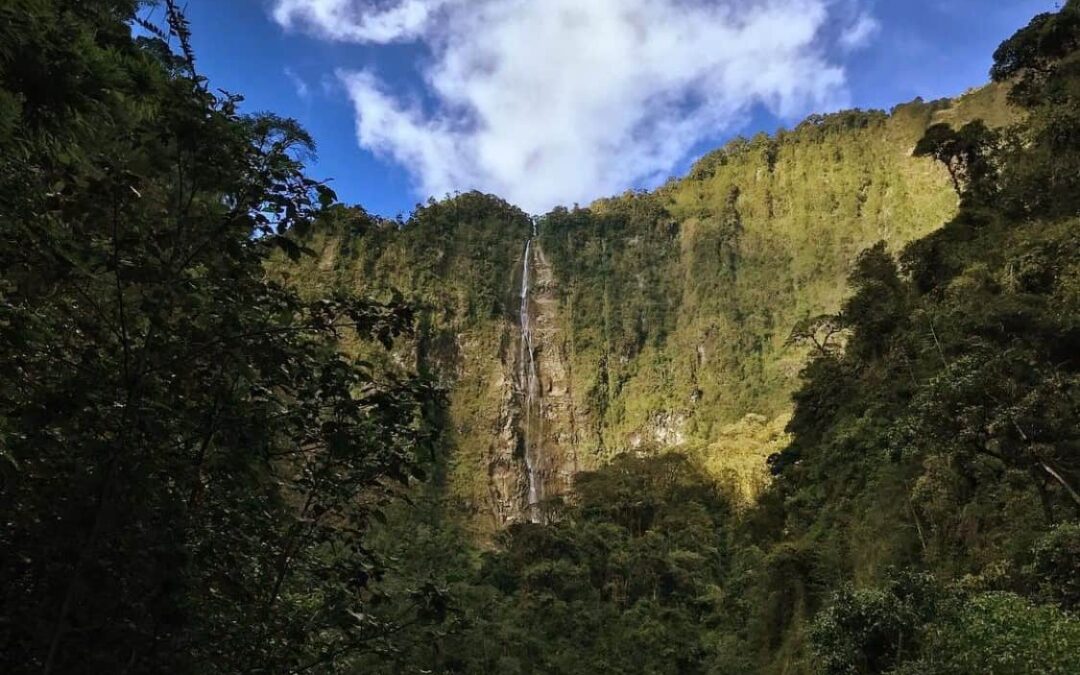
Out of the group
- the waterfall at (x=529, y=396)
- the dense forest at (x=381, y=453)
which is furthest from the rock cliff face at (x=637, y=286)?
the dense forest at (x=381, y=453)

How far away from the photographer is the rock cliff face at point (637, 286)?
63.2 m

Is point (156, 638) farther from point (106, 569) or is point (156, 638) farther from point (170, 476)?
point (170, 476)

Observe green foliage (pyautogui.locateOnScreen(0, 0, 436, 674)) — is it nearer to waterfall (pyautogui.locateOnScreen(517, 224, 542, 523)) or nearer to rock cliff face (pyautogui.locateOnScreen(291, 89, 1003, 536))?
rock cliff face (pyautogui.locateOnScreen(291, 89, 1003, 536))

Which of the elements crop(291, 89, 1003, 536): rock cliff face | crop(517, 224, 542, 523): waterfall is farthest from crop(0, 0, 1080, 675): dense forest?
crop(517, 224, 542, 523): waterfall

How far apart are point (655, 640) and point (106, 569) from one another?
782 inches

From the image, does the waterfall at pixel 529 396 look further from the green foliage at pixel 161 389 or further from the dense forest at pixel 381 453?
the green foliage at pixel 161 389

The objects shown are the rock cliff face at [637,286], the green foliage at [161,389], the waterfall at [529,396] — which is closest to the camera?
the green foliage at [161,389]

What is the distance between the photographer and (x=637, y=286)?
74500 millimetres

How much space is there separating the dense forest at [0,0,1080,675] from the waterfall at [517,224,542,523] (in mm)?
26239

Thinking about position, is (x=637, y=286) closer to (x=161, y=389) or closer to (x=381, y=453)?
(x=381, y=453)

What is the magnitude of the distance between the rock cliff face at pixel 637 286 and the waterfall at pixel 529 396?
137 millimetres

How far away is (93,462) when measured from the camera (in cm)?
242

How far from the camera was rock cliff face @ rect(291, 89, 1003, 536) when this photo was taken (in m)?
63.2

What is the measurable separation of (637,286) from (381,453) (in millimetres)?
72785
